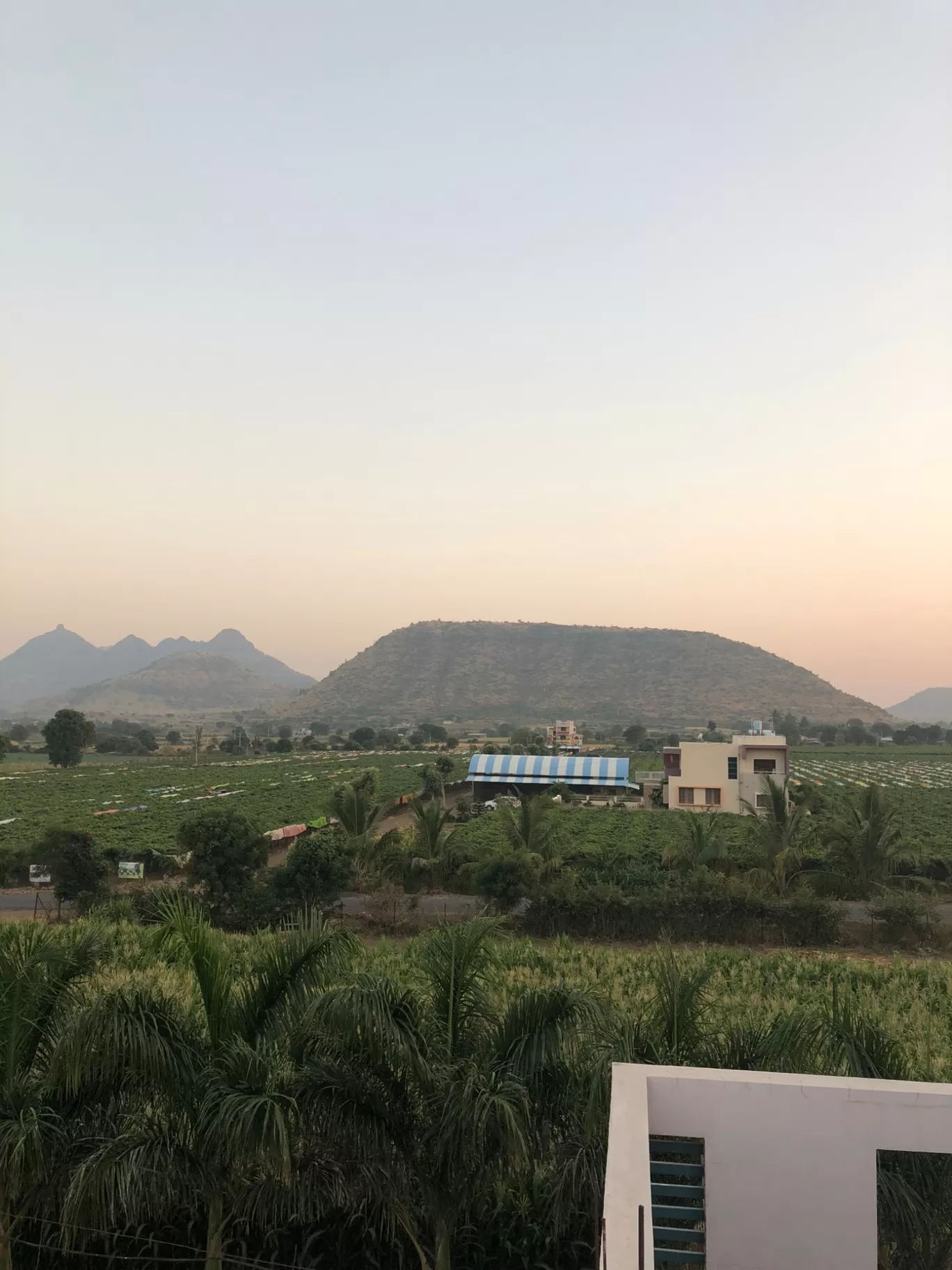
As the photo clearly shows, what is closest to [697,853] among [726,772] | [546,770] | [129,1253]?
[726,772]

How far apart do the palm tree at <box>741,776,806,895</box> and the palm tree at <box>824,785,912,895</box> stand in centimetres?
95

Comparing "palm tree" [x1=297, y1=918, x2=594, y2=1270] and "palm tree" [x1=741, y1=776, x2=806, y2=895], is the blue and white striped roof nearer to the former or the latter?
"palm tree" [x1=741, y1=776, x2=806, y2=895]

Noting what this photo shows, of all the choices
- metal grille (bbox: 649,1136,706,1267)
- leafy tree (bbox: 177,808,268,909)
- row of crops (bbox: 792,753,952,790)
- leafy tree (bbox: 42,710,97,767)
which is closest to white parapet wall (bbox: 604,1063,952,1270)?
metal grille (bbox: 649,1136,706,1267)

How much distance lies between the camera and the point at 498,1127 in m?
5.36

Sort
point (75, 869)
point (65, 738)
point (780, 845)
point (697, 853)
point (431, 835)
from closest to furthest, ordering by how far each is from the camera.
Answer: point (75, 869) → point (780, 845) → point (697, 853) → point (431, 835) → point (65, 738)

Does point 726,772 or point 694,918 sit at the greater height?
point 726,772

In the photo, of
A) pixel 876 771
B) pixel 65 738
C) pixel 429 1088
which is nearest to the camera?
pixel 429 1088

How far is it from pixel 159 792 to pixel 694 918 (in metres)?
38.7

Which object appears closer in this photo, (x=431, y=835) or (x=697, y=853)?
(x=697, y=853)

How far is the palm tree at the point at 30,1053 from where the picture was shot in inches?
208

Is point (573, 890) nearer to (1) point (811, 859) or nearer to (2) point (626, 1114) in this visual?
(1) point (811, 859)

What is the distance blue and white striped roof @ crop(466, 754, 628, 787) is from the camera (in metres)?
46.2

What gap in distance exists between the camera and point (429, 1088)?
18.5ft

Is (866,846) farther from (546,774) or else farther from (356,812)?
(546,774)
